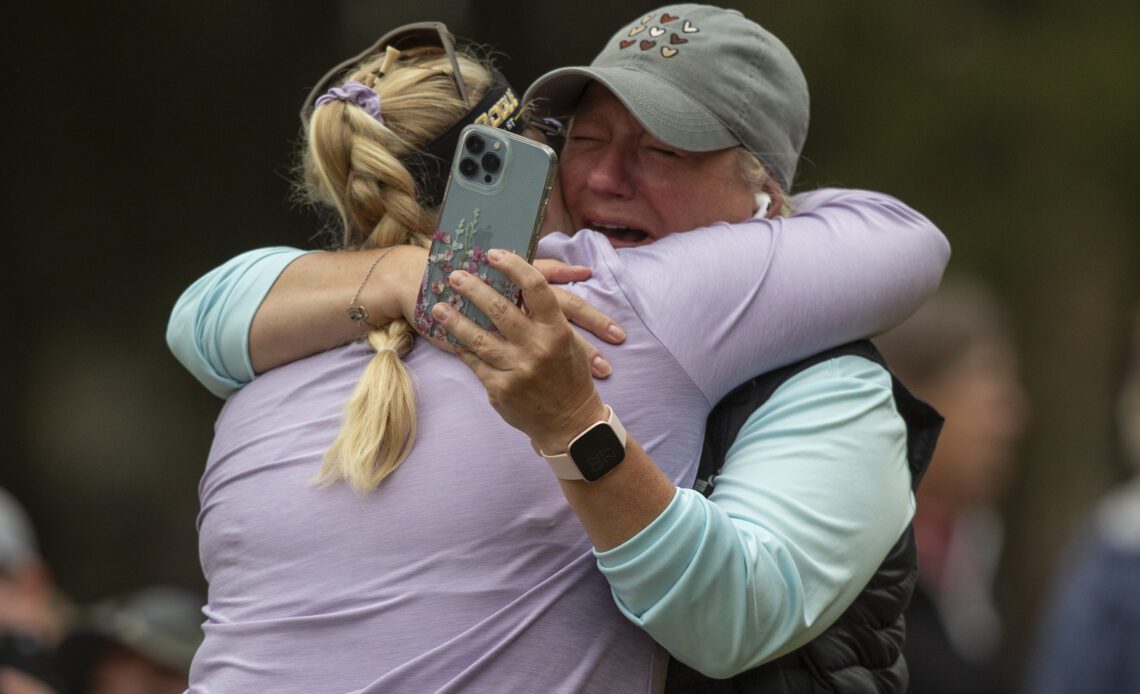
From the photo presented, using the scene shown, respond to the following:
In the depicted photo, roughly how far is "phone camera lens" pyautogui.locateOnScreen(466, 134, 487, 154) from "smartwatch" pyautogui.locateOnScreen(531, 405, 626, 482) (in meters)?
0.34

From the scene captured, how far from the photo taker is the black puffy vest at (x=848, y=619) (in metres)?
2.00

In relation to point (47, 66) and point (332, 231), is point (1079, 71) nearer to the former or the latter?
point (47, 66)

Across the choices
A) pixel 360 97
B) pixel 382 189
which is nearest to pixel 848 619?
pixel 382 189

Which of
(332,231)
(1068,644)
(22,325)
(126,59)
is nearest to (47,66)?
(126,59)

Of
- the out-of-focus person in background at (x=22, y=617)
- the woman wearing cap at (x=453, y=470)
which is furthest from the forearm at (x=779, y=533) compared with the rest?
the out-of-focus person in background at (x=22, y=617)

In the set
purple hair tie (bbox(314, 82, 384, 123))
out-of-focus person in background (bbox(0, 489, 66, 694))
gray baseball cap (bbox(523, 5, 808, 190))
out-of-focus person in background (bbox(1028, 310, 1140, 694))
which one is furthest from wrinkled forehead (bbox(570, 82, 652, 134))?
out-of-focus person in background (bbox(0, 489, 66, 694))

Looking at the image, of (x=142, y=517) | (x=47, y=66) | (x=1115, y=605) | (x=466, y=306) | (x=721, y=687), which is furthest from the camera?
(x=142, y=517)

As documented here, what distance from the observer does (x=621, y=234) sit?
2430mm

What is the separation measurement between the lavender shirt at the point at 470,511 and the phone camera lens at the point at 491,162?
24cm

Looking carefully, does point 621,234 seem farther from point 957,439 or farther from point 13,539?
point 13,539

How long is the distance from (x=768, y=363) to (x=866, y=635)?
1.43 feet

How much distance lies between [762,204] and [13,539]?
9.72ft

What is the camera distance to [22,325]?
5207mm

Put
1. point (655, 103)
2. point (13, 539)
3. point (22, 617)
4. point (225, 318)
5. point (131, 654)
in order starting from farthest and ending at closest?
point (13, 539)
point (22, 617)
point (131, 654)
point (655, 103)
point (225, 318)
